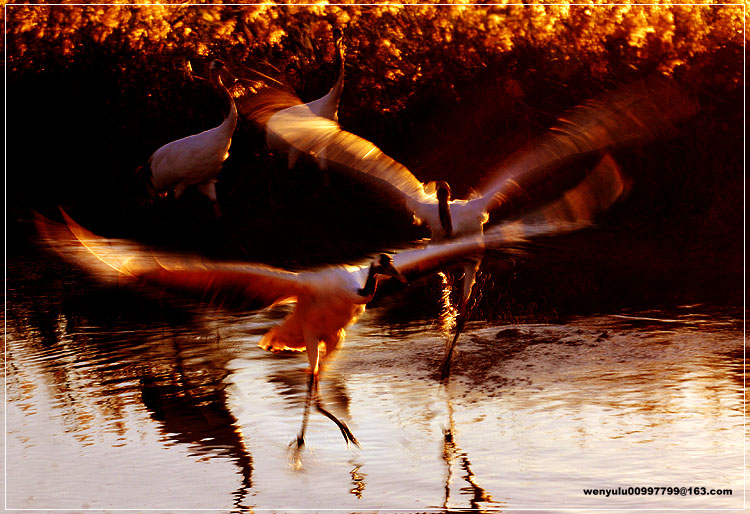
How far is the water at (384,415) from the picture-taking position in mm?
5504

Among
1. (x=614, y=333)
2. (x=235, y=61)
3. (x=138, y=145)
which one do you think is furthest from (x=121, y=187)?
(x=614, y=333)

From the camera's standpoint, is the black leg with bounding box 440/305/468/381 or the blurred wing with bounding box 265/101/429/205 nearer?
the black leg with bounding box 440/305/468/381

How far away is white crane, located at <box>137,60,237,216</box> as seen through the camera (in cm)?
1004

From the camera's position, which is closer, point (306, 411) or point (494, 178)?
point (306, 411)

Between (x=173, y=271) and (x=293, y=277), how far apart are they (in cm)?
78

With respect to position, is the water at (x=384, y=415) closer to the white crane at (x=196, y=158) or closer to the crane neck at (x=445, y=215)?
the crane neck at (x=445, y=215)

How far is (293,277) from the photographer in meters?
6.29

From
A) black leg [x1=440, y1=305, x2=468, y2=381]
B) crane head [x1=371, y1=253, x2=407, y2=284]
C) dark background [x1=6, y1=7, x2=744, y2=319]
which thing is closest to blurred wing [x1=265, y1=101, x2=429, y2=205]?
black leg [x1=440, y1=305, x2=468, y2=381]

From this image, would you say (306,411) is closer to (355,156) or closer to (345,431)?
(345,431)

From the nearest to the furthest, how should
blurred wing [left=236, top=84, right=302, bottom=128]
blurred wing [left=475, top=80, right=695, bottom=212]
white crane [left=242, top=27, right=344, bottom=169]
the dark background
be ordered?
1. blurred wing [left=475, top=80, right=695, bottom=212]
2. white crane [left=242, top=27, right=344, bottom=169]
3. blurred wing [left=236, top=84, right=302, bottom=128]
4. the dark background

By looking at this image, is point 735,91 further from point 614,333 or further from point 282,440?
point 282,440

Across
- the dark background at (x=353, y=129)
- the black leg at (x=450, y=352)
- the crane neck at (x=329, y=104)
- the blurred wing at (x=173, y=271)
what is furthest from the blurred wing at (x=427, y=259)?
the dark background at (x=353, y=129)

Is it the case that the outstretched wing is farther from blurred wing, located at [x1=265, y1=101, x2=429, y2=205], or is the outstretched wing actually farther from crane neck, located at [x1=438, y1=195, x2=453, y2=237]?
blurred wing, located at [x1=265, y1=101, x2=429, y2=205]

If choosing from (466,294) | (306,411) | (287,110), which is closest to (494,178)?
(466,294)
